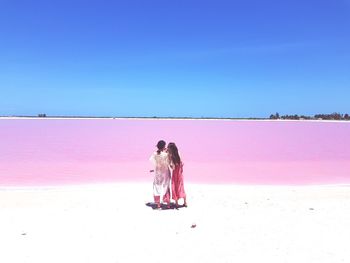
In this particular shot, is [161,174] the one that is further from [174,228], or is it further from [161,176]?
[174,228]

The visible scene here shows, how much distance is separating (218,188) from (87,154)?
9.87 m

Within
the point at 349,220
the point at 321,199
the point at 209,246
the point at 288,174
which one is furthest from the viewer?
the point at 288,174

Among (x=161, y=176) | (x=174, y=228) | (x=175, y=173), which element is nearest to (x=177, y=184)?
(x=175, y=173)

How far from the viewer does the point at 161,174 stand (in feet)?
22.9

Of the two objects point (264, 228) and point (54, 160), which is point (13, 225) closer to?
point (264, 228)

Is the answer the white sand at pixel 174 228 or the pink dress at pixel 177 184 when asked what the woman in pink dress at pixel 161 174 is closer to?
the pink dress at pixel 177 184

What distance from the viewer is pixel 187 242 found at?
4855 mm

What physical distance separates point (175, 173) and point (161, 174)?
0.26 m

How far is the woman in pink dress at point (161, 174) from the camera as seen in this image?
6.91m

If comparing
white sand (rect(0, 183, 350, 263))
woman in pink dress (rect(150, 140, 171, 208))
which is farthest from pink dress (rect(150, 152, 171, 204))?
white sand (rect(0, 183, 350, 263))

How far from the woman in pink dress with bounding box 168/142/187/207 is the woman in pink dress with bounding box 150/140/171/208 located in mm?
80

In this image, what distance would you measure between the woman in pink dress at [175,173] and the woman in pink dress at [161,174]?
80 mm

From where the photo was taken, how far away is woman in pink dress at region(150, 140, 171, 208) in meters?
6.91

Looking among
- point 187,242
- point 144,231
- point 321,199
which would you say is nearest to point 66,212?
point 144,231
